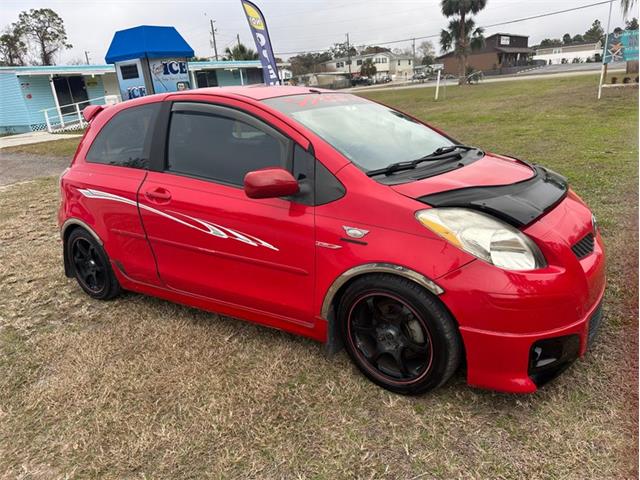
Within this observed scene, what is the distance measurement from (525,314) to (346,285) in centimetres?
87

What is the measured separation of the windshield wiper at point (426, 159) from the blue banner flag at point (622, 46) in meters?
14.8

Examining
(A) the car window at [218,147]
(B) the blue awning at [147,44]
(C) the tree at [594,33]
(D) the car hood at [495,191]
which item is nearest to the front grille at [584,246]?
(D) the car hood at [495,191]

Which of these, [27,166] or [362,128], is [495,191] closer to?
[362,128]

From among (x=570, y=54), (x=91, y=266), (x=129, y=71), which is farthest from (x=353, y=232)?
(x=570, y=54)

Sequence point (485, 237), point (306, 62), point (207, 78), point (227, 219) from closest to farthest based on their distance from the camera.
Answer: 1. point (485, 237)
2. point (227, 219)
3. point (207, 78)
4. point (306, 62)

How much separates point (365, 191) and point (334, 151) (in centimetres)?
33

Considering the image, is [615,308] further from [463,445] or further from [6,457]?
[6,457]

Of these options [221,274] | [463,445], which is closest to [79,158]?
[221,274]

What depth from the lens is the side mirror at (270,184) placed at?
7.89 ft

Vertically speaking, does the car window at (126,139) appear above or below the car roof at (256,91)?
below

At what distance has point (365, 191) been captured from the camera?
2391mm

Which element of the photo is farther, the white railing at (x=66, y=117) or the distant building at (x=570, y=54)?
the distant building at (x=570, y=54)

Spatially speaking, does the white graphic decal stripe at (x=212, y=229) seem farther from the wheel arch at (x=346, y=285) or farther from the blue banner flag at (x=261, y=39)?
the blue banner flag at (x=261, y=39)

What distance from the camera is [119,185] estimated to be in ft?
10.7
